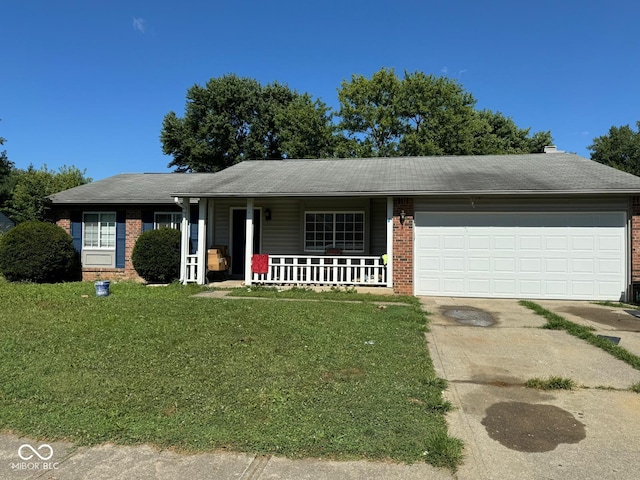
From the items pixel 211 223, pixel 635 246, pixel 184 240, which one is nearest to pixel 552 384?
pixel 635 246

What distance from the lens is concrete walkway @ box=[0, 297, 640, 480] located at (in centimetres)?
267

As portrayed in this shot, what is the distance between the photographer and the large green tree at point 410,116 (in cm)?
2820

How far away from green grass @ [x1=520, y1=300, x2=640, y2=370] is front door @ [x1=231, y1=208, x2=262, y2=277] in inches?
332

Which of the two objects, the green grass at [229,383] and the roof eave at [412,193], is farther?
the roof eave at [412,193]

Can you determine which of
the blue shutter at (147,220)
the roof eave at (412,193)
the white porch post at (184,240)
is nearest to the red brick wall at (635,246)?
the roof eave at (412,193)

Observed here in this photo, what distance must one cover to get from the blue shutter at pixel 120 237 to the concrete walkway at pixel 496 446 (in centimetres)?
1207

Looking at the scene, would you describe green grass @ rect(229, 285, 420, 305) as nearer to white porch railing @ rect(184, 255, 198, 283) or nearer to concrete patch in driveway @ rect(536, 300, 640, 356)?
white porch railing @ rect(184, 255, 198, 283)

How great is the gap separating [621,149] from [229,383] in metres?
48.0

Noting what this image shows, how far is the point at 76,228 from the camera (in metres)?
14.5

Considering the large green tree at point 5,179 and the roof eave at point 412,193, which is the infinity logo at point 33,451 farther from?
the large green tree at point 5,179

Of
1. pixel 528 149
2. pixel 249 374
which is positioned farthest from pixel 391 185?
pixel 528 149

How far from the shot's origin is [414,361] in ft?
16.3

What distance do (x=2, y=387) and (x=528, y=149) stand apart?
35692 mm

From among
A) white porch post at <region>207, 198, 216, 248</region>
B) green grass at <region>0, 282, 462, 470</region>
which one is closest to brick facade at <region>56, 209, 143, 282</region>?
white porch post at <region>207, 198, 216, 248</region>
